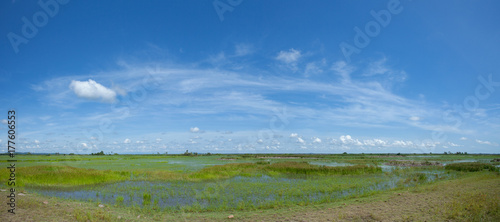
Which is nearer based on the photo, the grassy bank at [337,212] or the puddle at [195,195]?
the grassy bank at [337,212]

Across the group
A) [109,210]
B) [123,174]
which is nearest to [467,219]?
[109,210]

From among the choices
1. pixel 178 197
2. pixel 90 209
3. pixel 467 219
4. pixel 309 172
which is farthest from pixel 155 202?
pixel 309 172

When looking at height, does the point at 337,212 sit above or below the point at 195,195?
above

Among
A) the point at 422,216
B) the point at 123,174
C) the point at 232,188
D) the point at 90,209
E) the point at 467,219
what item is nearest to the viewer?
the point at 467,219

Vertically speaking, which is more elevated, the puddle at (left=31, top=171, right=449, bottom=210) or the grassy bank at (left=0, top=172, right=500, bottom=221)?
the grassy bank at (left=0, top=172, right=500, bottom=221)

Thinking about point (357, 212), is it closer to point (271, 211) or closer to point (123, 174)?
point (271, 211)

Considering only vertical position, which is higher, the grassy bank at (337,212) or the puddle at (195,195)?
the grassy bank at (337,212)

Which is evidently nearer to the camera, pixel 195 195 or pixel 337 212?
pixel 337 212

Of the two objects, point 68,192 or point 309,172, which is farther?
point 309,172

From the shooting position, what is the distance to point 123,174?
28.0 meters

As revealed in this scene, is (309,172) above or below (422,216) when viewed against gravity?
below

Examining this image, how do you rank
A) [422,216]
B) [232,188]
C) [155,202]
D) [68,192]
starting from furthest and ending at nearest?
[232,188], [68,192], [155,202], [422,216]

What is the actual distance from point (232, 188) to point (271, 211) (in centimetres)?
785

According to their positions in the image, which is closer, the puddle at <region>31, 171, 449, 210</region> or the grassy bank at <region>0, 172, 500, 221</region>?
the grassy bank at <region>0, 172, 500, 221</region>
